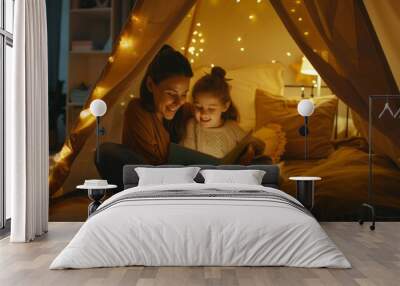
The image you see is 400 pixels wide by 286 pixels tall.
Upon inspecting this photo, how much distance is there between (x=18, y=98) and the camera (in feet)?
18.0

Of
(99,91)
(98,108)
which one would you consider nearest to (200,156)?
(98,108)

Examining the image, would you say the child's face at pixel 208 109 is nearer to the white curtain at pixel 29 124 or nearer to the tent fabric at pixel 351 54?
the tent fabric at pixel 351 54

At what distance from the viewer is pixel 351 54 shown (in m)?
6.90

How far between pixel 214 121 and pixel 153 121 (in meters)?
0.75

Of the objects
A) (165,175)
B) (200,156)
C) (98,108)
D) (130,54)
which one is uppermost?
(130,54)

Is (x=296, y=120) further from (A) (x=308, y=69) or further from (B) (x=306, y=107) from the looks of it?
(A) (x=308, y=69)

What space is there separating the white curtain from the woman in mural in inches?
43.4

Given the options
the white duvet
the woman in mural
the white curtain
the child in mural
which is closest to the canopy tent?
the woman in mural

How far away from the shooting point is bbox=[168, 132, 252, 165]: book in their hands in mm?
6941

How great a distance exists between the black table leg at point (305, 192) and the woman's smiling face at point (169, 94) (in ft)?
5.74

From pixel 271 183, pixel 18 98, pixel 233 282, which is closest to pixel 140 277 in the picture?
pixel 233 282

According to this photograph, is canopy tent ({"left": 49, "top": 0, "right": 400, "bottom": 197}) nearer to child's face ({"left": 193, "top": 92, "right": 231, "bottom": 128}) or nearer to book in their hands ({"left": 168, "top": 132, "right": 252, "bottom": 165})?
child's face ({"left": 193, "top": 92, "right": 231, "bottom": 128})

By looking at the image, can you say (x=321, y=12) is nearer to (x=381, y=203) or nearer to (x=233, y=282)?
(x=381, y=203)

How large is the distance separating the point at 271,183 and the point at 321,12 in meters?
2.17
